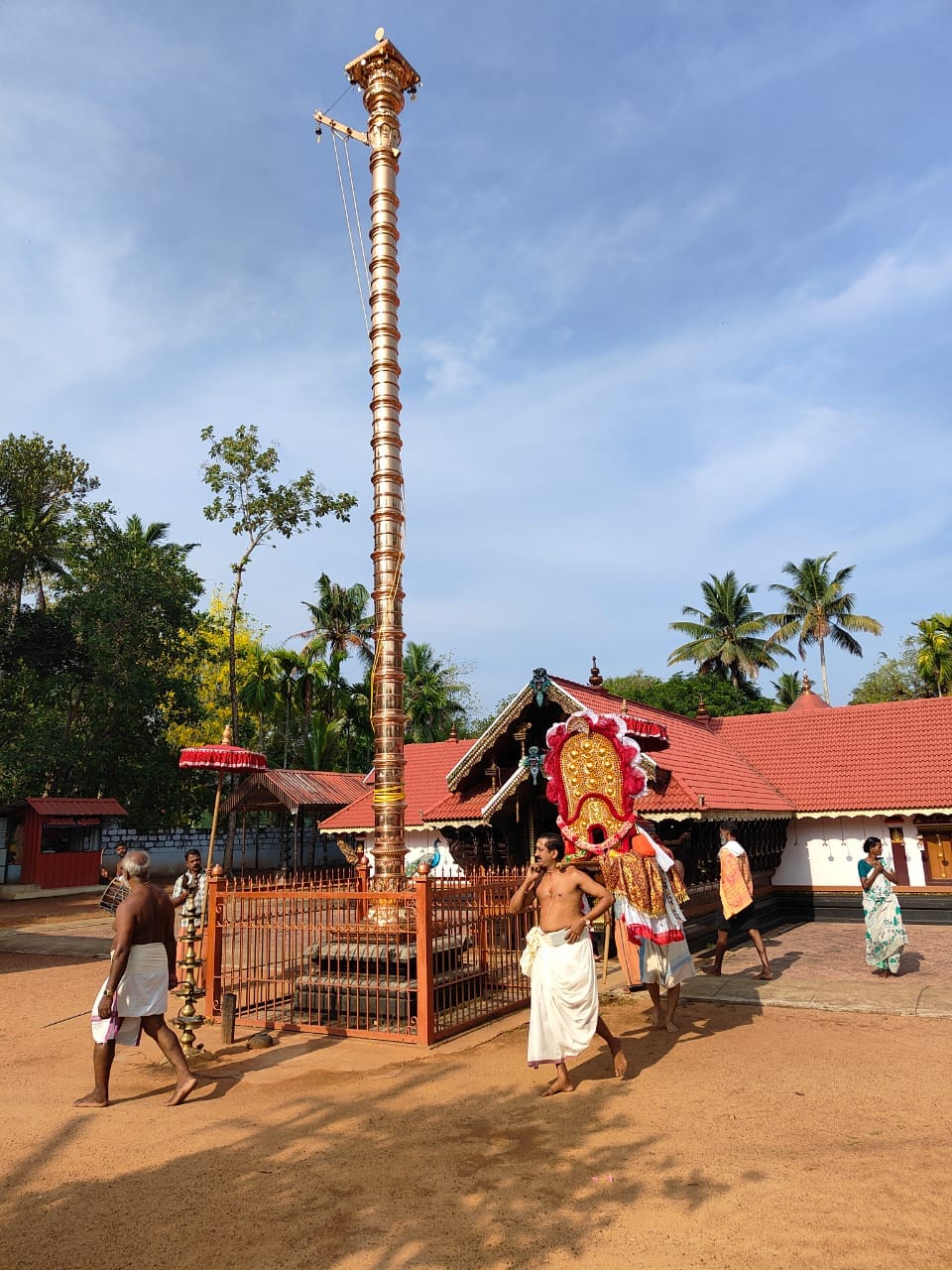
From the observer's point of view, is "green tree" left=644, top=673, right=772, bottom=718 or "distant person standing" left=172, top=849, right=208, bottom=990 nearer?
"distant person standing" left=172, top=849, right=208, bottom=990

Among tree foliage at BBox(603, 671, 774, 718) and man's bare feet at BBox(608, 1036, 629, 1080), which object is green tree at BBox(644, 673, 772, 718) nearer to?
tree foliage at BBox(603, 671, 774, 718)

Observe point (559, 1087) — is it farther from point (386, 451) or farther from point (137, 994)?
point (386, 451)

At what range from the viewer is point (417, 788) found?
21.0 m

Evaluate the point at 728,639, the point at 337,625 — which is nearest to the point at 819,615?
the point at 728,639

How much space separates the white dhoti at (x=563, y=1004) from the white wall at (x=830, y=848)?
40.0ft

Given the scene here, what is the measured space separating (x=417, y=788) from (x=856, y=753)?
33.1 ft

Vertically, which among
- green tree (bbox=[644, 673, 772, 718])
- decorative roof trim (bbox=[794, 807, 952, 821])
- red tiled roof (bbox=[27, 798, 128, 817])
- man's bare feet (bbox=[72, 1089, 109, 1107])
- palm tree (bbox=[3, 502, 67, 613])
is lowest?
man's bare feet (bbox=[72, 1089, 109, 1107])

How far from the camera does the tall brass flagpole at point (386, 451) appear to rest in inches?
382

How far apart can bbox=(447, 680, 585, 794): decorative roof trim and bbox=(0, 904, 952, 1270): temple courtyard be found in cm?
509

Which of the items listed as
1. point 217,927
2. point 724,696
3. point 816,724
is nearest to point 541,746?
point 217,927

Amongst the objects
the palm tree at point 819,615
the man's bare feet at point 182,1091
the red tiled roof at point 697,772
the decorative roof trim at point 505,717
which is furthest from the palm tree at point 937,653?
the man's bare feet at point 182,1091

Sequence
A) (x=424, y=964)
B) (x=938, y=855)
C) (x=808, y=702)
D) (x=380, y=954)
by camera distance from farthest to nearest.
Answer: (x=808, y=702)
(x=938, y=855)
(x=380, y=954)
(x=424, y=964)

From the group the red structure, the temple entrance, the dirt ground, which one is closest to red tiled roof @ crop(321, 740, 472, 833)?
the temple entrance

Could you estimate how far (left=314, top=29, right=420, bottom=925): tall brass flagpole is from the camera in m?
9.70
